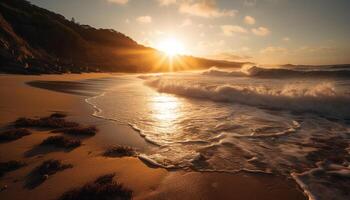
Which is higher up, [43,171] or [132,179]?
[43,171]

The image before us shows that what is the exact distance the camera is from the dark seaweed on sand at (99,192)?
3.47m

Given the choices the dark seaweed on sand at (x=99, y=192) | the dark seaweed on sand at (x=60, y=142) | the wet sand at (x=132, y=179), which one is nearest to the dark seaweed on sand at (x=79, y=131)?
the wet sand at (x=132, y=179)

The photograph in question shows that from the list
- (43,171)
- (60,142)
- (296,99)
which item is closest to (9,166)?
(43,171)

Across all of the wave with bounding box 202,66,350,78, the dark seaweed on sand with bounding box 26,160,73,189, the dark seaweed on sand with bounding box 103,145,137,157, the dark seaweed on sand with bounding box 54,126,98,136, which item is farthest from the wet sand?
the wave with bounding box 202,66,350,78

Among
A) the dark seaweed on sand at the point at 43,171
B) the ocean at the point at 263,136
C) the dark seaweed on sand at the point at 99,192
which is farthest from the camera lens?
the ocean at the point at 263,136

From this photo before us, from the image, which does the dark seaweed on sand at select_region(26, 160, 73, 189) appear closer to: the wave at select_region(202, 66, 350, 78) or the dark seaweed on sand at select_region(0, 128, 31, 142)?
the dark seaweed on sand at select_region(0, 128, 31, 142)

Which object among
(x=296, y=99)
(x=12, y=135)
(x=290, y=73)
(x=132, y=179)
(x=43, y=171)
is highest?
(x=290, y=73)

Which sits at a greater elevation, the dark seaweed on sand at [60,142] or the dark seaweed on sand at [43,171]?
the dark seaweed on sand at [60,142]

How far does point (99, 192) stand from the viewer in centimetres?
356

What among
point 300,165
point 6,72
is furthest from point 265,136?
point 6,72

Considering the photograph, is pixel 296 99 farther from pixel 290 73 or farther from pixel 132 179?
pixel 290 73

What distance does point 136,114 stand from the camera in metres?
9.86

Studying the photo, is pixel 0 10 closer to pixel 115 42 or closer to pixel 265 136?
pixel 115 42

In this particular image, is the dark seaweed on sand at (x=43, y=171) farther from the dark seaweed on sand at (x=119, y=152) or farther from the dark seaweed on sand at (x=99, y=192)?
the dark seaweed on sand at (x=119, y=152)
